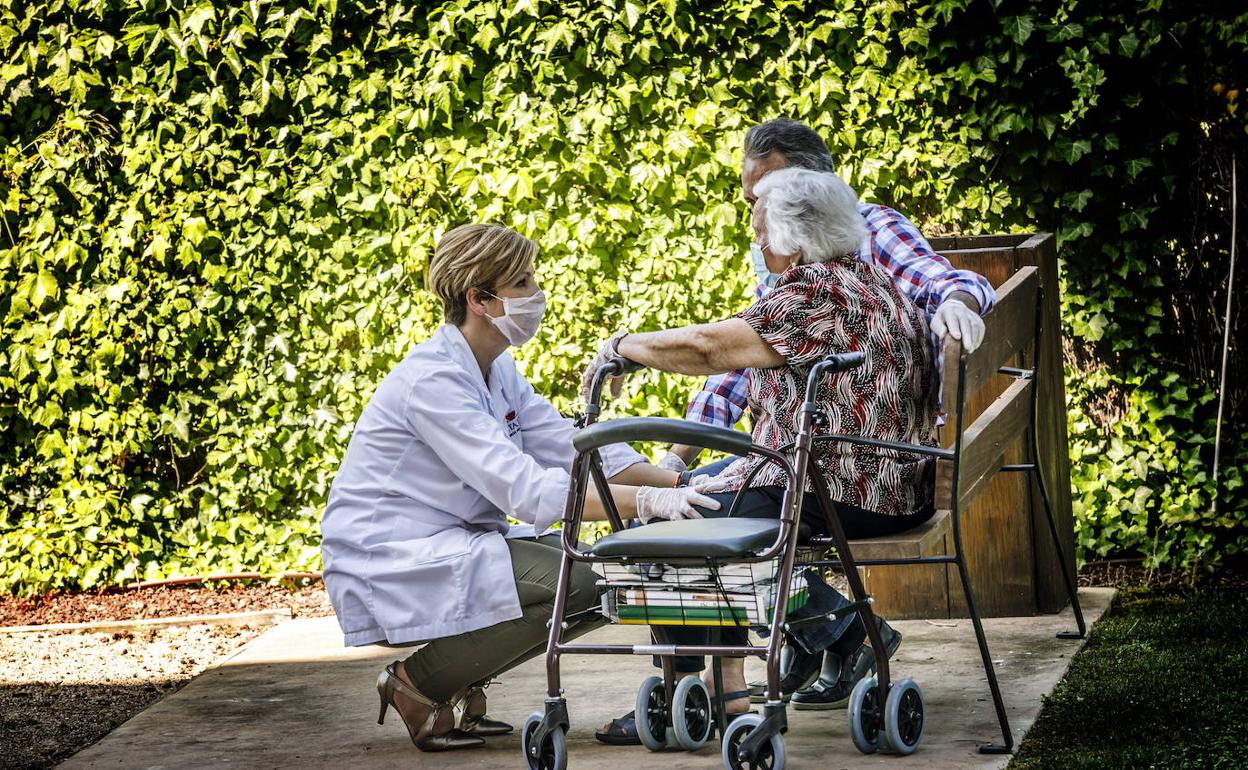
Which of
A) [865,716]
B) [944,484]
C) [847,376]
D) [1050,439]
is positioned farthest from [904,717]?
[1050,439]

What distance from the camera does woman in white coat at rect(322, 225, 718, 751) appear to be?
373 centimetres

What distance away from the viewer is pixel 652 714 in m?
3.67

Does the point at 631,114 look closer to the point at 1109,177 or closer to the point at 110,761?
the point at 1109,177

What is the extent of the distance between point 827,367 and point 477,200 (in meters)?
3.35

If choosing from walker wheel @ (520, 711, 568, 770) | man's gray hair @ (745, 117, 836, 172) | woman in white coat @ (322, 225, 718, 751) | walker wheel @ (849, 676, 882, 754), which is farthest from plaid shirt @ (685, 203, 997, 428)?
walker wheel @ (520, 711, 568, 770)

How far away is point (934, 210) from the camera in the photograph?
6000 millimetres

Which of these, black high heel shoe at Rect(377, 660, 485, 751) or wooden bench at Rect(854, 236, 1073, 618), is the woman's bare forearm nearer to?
black high heel shoe at Rect(377, 660, 485, 751)

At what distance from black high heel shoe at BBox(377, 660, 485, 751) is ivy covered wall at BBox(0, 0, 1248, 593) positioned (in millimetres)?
2585

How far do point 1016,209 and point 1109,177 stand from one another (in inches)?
14.5

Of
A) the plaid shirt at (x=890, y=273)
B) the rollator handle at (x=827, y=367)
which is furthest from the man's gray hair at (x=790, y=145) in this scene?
the rollator handle at (x=827, y=367)

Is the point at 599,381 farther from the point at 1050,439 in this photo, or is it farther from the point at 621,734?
the point at 1050,439

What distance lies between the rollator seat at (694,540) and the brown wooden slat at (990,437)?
0.63 metres

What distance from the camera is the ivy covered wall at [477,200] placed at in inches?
221

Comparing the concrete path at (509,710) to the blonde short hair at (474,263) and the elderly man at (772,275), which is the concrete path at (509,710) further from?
the blonde short hair at (474,263)
